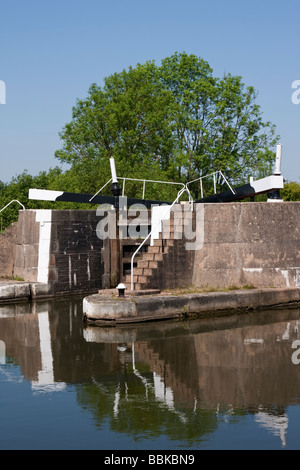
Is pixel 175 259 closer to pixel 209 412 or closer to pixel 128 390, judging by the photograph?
pixel 128 390

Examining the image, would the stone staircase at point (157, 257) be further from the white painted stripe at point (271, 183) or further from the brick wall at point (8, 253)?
the brick wall at point (8, 253)

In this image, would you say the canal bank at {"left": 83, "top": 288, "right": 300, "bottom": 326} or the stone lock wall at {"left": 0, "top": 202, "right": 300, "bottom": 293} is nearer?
the canal bank at {"left": 83, "top": 288, "right": 300, "bottom": 326}

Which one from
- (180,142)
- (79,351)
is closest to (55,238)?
(79,351)

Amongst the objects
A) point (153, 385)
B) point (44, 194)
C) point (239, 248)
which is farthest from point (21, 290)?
point (153, 385)

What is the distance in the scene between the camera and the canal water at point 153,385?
6.92 m

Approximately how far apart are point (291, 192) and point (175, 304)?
3061cm

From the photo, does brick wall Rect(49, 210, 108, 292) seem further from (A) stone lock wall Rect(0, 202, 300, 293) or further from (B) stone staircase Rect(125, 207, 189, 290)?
(A) stone lock wall Rect(0, 202, 300, 293)

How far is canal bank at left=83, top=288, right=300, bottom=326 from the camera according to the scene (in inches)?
498

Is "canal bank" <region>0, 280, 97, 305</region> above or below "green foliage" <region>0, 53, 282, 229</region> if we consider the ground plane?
below

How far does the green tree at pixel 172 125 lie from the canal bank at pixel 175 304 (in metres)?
20.9

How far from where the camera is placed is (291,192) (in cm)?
4250

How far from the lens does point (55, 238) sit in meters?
18.0

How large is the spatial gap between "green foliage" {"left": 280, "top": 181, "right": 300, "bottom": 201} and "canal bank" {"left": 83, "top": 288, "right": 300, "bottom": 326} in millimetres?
27977

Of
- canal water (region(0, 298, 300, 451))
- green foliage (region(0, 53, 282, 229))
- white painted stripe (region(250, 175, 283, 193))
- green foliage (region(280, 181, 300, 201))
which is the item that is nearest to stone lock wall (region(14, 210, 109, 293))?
canal water (region(0, 298, 300, 451))
